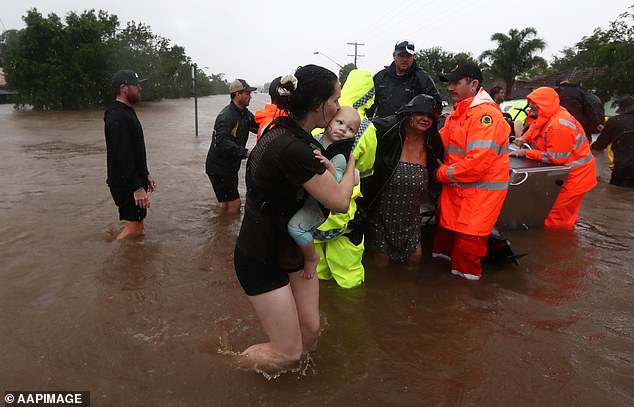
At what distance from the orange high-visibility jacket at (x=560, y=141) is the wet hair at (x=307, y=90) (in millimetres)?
3903

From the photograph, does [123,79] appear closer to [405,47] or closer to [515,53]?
[405,47]

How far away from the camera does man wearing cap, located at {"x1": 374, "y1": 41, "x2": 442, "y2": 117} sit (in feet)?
16.1

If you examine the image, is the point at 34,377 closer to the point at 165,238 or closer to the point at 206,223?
the point at 165,238

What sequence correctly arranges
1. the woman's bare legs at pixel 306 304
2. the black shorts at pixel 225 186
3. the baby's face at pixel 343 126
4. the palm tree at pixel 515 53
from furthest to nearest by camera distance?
the palm tree at pixel 515 53 → the black shorts at pixel 225 186 → the baby's face at pixel 343 126 → the woman's bare legs at pixel 306 304

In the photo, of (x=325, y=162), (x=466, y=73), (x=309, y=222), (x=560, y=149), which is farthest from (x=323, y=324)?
(x=560, y=149)

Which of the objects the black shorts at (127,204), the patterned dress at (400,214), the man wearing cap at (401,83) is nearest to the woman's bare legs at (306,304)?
the patterned dress at (400,214)

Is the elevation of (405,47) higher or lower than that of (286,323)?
higher

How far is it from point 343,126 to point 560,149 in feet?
11.5

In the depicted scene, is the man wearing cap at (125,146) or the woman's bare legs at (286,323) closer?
the woman's bare legs at (286,323)

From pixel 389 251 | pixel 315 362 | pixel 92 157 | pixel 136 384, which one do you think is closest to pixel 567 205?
pixel 389 251

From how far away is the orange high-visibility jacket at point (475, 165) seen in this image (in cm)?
372

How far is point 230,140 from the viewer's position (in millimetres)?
5496

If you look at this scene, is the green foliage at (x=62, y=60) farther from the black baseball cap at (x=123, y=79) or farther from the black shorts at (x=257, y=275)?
the black shorts at (x=257, y=275)

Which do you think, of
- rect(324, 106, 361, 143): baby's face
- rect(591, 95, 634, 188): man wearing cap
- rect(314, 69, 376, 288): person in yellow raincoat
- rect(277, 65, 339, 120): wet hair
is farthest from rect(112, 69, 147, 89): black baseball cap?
rect(591, 95, 634, 188): man wearing cap
